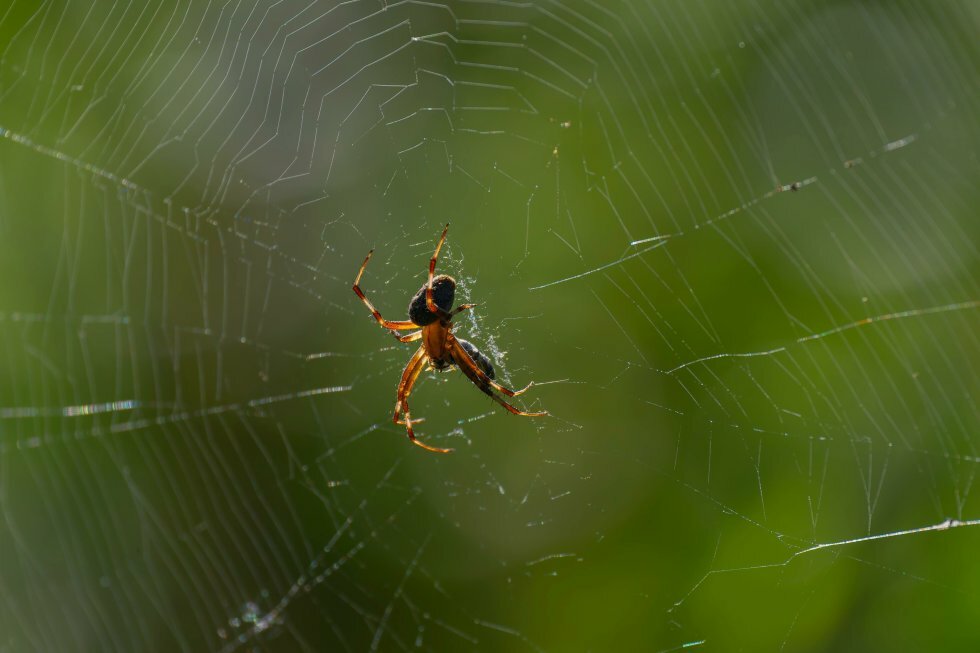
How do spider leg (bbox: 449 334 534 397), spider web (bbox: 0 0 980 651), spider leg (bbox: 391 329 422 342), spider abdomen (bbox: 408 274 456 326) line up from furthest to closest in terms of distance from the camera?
spider leg (bbox: 391 329 422 342), spider leg (bbox: 449 334 534 397), spider abdomen (bbox: 408 274 456 326), spider web (bbox: 0 0 980 651)

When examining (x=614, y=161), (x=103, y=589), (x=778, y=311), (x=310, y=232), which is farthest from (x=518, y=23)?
(x=103, y=589)

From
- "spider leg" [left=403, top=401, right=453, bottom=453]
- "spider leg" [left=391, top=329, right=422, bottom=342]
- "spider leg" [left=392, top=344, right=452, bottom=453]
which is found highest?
"spider leg" [left=391, top=329, right=422, bottom=342]

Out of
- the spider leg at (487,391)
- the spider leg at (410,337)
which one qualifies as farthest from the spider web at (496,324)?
the spider leg at (410,337)

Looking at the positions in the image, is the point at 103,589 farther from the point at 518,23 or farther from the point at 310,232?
the point at 518,23

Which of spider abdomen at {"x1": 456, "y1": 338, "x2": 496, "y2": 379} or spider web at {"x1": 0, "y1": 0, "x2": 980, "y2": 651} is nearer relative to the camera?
spider web at {"x1": 0, "y1": 0, "x2": 980, "y2": 651}

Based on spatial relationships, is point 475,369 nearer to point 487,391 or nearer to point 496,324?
point 487,391

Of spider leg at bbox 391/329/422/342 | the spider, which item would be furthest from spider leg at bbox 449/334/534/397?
spider leg at bbox 391/329/422/342

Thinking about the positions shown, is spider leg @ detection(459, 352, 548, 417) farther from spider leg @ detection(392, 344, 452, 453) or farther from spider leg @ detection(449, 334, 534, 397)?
spider leg @ detection(392, 344, 452, 453)
